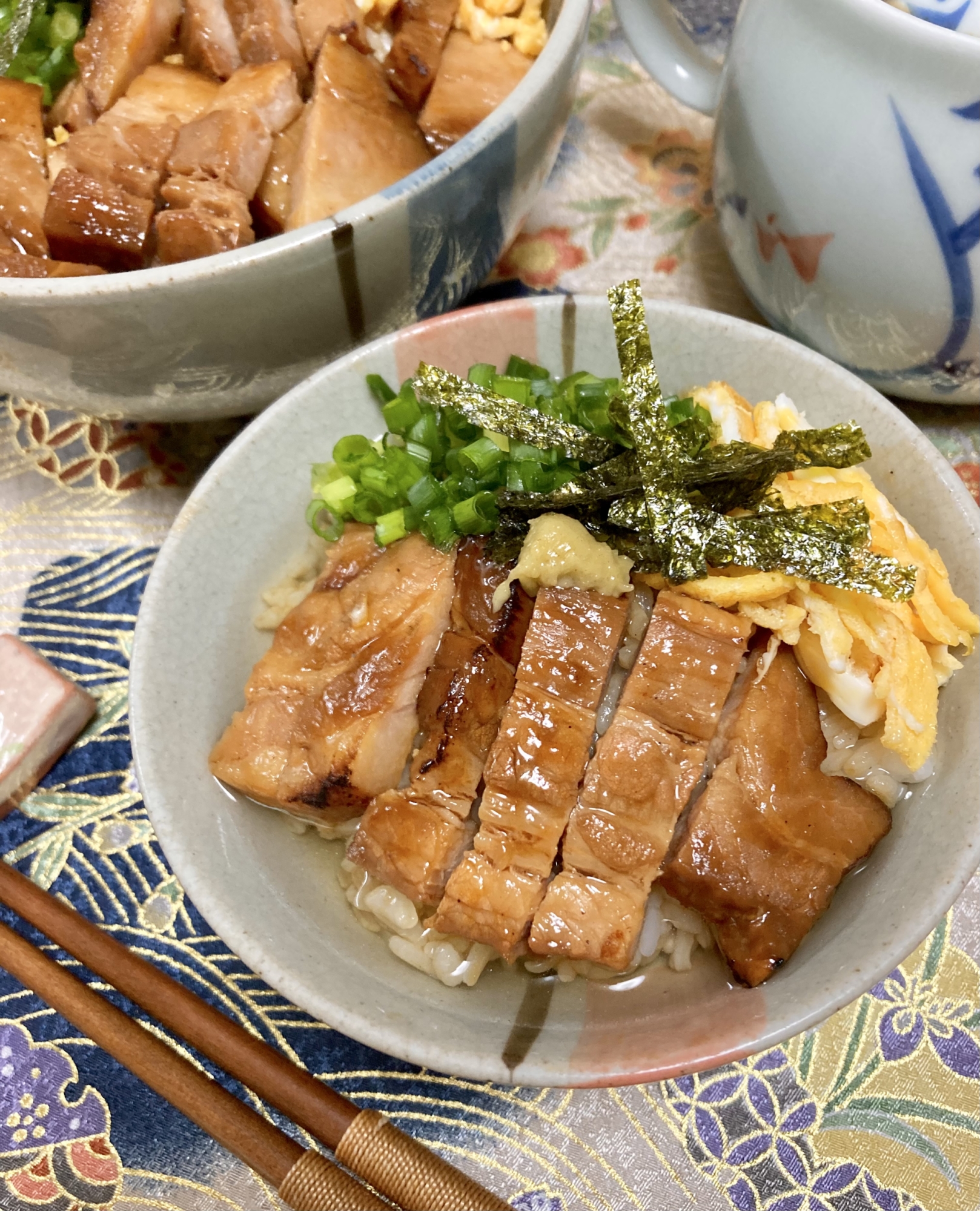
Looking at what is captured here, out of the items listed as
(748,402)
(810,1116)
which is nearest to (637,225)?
(748,402)

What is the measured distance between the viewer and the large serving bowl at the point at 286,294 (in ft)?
4.96

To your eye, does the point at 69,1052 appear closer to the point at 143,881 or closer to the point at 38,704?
the point at 143,881

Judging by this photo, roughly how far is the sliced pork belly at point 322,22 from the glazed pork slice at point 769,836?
5.35 ft

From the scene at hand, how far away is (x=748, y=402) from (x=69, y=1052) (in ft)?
5.96

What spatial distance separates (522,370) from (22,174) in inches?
41.7

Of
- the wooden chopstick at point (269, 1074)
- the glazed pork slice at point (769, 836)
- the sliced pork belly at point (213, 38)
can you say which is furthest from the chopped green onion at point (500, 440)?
the wooden chopstick at point (269, 1074)

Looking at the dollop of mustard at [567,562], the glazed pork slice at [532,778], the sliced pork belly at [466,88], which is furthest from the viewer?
the sliced pork belly at [466,88]

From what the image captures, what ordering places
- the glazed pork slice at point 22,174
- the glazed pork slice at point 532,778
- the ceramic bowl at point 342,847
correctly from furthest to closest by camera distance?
the glazed pork slice at point 22,174 → the glazed pork slice at point 532,778 → the ceramic bowl at point 342,847

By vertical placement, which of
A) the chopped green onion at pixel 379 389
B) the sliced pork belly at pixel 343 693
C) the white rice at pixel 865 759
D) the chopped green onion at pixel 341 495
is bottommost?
the sliced pork belly at pixel 343 693

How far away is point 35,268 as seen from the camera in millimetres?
1637

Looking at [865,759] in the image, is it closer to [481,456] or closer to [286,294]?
[481,456]

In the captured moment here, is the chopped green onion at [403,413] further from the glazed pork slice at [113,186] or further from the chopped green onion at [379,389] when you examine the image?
the glazed pork slice at [113,186]

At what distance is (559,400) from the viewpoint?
5.73 ft

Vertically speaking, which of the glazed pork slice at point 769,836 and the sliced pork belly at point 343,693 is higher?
the glazed pork slice at point 769,836
